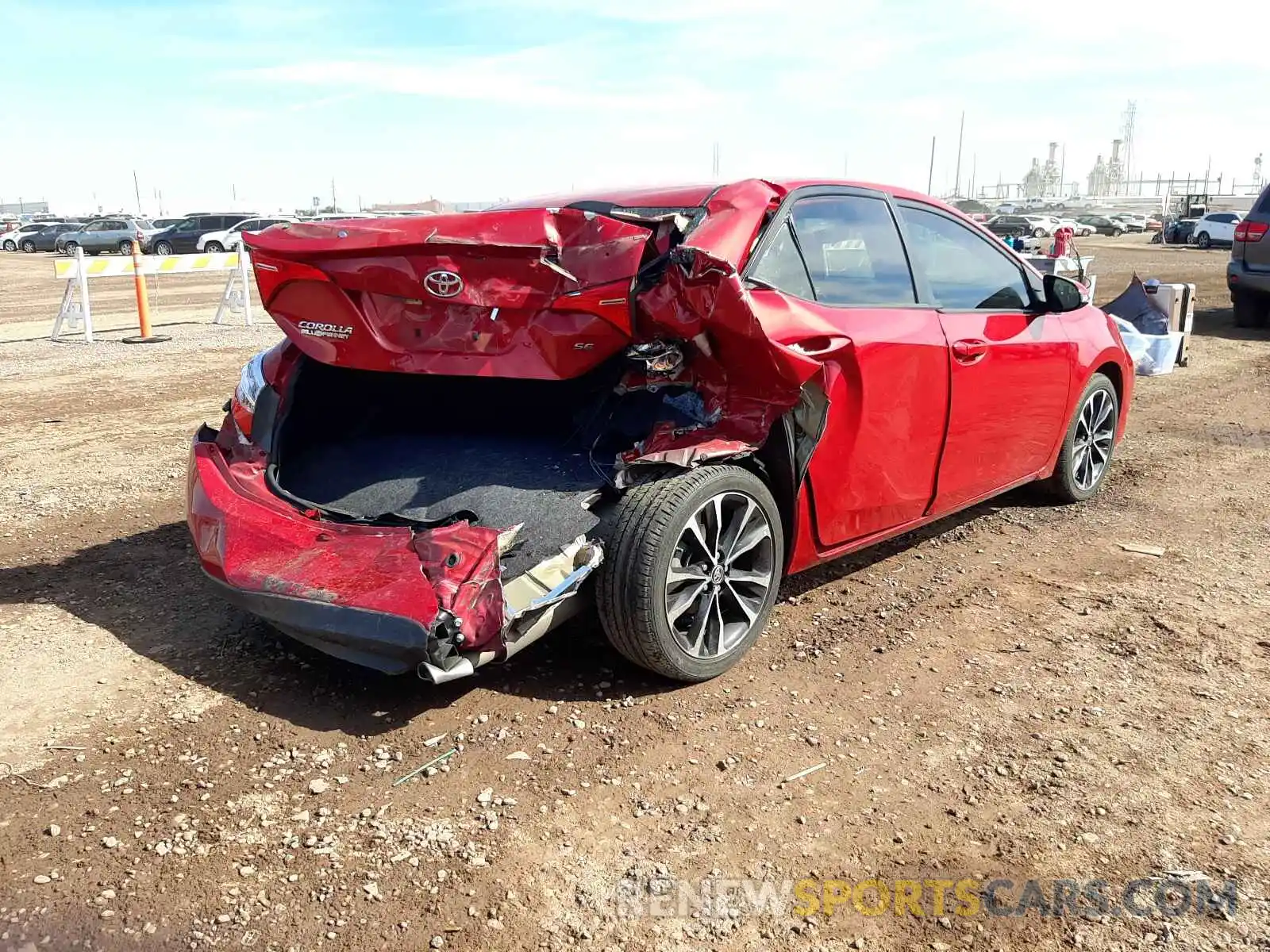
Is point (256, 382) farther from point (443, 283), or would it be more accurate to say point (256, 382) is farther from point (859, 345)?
point (859, 345)

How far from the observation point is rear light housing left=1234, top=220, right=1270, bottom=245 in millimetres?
12297

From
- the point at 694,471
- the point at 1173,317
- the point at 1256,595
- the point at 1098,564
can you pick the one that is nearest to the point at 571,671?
the point at 694,471

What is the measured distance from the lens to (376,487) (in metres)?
3.97

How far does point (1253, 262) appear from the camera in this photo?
41.2 ft

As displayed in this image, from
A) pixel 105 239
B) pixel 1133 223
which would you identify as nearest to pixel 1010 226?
A: pixel 1133 223

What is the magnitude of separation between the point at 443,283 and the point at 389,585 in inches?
41.2

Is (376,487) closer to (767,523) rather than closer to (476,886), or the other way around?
(767,523)

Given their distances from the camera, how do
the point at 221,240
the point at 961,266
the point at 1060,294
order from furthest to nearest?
1. the point at 221,240
2. the point at 1060,294
3. the point at 961,266

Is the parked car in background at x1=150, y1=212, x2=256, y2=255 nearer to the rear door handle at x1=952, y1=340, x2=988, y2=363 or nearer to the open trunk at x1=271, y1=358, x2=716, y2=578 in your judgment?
the open trunk at x1=271, y1=358, x2=716, y2=578

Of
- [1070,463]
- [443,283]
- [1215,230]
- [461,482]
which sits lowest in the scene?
[1070,463]

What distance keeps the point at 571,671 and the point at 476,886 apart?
1211 millimetres

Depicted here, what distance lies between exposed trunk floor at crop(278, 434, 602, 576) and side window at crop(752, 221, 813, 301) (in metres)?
0.94

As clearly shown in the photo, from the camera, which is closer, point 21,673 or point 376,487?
point 21,673

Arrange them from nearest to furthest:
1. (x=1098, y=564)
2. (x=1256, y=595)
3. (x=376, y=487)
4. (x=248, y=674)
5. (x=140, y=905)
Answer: (x=140, y=905), (x=248, y=674), (x=376, y=487), (x=1256, y=595), (x=1098, y=564)
